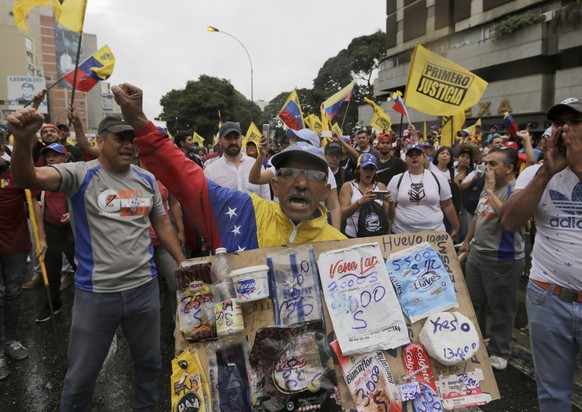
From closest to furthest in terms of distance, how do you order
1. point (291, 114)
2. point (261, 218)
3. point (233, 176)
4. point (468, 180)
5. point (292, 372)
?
point (292, 372) < point (261, 218) < point (233, 176) < point (468, 180) < point (291, 114)

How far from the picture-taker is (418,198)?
441cm

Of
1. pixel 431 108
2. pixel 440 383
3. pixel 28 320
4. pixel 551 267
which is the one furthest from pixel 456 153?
pixel 28 320

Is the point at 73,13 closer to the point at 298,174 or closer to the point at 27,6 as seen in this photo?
the point at 27,6

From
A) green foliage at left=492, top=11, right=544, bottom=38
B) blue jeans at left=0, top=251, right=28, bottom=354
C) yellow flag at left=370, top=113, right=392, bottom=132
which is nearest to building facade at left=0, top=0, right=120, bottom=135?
green foliage at left=492, top=11, right=544, bottom=38

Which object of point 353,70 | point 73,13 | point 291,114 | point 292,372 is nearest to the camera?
point 292,372

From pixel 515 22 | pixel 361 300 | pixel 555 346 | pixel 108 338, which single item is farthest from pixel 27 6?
pixel 515 22

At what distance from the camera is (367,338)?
62.6 inches

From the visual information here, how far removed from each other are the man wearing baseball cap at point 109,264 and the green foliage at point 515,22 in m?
25.8

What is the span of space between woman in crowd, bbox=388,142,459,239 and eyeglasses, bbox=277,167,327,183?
8.96ft

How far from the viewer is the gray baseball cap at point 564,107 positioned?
77.0 inches

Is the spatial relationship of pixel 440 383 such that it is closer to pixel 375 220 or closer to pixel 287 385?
pixel 287 385

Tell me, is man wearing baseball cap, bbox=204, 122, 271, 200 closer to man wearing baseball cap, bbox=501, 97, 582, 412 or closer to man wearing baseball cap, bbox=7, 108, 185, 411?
man wearing baseball cap, bbox=7, 108, 185, 411

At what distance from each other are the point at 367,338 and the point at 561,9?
2560 cm

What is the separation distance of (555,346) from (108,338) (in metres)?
2.73
